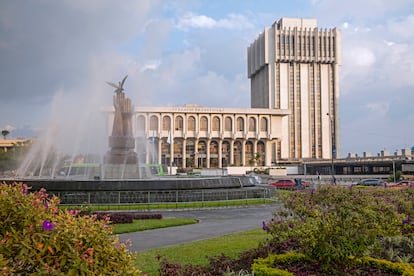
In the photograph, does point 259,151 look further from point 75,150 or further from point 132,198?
point 132,198

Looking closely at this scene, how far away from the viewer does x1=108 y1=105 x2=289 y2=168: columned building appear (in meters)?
97.6

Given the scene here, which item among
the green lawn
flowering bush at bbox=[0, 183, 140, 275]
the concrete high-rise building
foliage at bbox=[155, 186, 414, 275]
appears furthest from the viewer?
the concrete high-rise building

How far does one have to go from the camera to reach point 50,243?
3383mm

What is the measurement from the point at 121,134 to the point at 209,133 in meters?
72.9

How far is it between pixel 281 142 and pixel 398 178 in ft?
197

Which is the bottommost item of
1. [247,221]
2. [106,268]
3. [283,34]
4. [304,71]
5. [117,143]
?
[247,221]

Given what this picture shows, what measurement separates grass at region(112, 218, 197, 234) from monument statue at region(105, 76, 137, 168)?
33.9 ft

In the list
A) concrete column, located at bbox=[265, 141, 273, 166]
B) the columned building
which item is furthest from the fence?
concrete column, located at bbox=[265, 141, 273, 166]

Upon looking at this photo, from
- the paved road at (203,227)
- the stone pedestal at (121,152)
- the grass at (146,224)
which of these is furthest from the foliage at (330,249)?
the stone pedestal at (121,152)

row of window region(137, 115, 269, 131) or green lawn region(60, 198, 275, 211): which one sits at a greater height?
row of window region(137, 115, 269, 131)

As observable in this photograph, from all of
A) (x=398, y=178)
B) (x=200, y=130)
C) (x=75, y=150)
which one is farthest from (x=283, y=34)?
(x=75, y=150)

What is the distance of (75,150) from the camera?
115 feet

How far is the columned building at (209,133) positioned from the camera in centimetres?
9756

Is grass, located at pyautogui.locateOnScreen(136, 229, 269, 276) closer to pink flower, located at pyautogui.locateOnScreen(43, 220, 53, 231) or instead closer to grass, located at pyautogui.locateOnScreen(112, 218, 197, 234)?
grass, located at pyautogui.locateOnScreen(112, 218, 197, 234)
